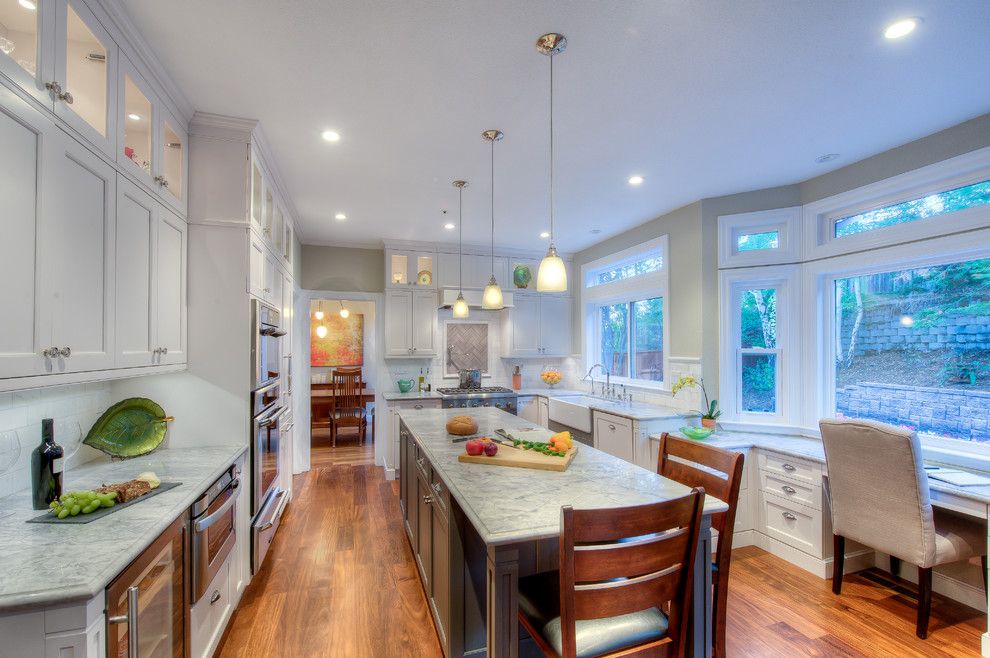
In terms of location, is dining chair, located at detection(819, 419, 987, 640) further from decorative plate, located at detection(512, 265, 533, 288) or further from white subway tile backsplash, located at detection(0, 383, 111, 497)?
white subway tile backsplash, located at detection(0, 383, 111, 497)

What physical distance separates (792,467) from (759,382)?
0.86 metres

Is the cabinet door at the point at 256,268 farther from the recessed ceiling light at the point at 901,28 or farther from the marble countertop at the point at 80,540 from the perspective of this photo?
the recessed ceiling light at the point at 901,28

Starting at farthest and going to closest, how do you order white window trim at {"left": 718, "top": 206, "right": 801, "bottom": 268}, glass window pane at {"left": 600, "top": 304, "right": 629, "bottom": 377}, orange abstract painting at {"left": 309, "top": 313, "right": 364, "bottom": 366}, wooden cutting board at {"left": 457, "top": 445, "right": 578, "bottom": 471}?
orange abstract painting at {"left": 309, "top": 313, "right": 364, "bottom": 366}, glass window pane at {"left": 600, "top": 304, "right": 629, "bottom": 377}, white window trim at {"left": 718, "top": 206, "right": 801, "bottom": 268}, wooden cutting board at {"left": 457, "top": 445, "right": 578, "bottom": 471}

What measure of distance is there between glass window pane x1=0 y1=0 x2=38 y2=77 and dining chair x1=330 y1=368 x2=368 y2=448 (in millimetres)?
5328

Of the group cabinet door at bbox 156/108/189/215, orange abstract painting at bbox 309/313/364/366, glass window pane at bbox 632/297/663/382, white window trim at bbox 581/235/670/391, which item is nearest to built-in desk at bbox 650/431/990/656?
white window trim at bbox 581/235/670/391

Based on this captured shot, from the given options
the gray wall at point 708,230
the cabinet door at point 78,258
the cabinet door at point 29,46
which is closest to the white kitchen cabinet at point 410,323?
the gray wall at point 708,230

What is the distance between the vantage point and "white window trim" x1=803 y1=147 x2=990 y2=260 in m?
2.54

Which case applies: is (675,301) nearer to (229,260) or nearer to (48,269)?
(229,260)

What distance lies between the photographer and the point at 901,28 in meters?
1.81

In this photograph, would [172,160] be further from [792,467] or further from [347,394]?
[347,394]

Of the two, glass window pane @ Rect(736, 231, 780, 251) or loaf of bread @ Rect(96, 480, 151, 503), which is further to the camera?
glass window pane @ Rect(736, 231, 780, 251)

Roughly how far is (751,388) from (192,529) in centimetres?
393

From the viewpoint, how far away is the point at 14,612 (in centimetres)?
109

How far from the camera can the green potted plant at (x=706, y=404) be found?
359 centimetres
